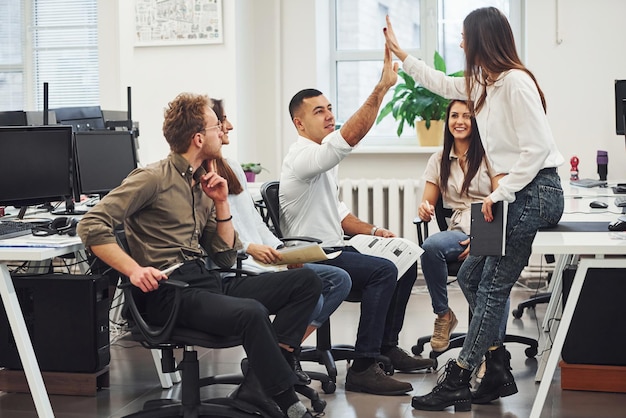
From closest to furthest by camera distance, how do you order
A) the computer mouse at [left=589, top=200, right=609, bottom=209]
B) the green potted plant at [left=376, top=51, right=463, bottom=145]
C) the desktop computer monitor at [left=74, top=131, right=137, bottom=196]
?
the computer mouse at [left=589, top=200, right=609, bottom=209]
the desktop computer monitor at [left=74, top=131, right=137, bottom=196]
the green potted plant at [left=376, top=51, right=463, bottom=145]

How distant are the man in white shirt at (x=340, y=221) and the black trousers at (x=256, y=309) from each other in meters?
0.53

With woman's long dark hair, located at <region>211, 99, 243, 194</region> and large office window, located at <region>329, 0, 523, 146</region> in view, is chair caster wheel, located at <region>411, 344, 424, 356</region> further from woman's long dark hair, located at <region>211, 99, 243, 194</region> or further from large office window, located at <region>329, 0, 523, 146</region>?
large office window, located at <region>329, 0, 523, 146</region>

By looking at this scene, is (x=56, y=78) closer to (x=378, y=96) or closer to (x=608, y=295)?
(x=378, y=96)

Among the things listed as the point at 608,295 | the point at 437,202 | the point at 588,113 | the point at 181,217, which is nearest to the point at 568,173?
the point at 588,113

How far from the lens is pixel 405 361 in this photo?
12.2 ft

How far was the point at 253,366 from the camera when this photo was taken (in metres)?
2.72

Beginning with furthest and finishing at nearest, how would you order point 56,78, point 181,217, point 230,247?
point 56,78
point 230,247
point 181,217

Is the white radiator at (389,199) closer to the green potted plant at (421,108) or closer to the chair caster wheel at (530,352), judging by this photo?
the green potted plant at (421,108)

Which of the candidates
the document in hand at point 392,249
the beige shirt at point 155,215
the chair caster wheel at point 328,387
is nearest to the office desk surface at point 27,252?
the beige shirt at point 155,215

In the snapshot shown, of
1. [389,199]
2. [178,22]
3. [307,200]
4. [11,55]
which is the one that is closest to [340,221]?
[307,200]

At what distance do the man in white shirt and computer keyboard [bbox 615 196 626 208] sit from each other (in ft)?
3.12

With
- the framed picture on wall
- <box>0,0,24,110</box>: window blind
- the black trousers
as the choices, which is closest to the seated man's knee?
the black trousers

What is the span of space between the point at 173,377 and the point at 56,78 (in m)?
3.89

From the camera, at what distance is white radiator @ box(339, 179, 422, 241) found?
5934 millimetres
